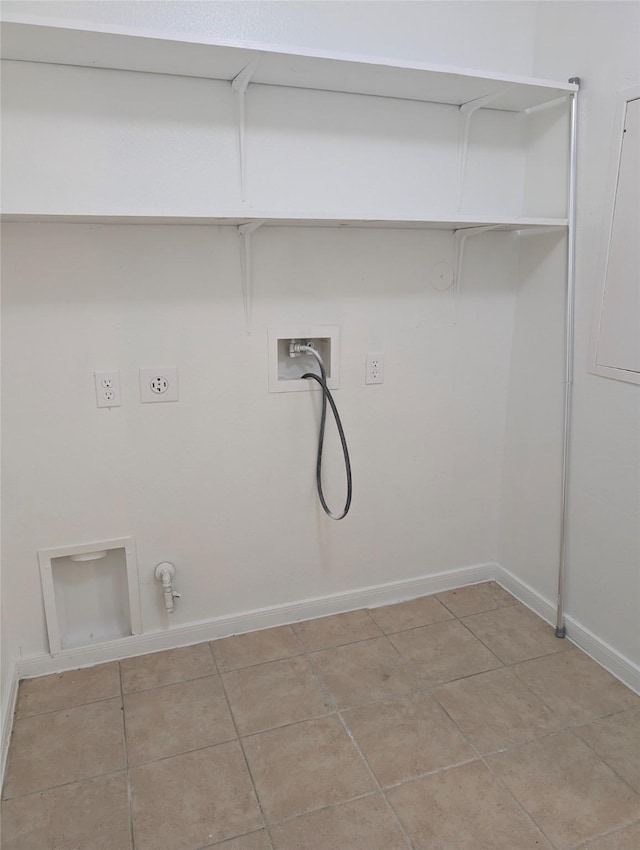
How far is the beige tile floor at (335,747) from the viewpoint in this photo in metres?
1.52

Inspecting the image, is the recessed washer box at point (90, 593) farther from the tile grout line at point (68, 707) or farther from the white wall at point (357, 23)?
the white wall at point (357, 23)

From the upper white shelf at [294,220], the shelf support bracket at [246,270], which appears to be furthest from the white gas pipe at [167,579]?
the upper white shelf at [294,220]

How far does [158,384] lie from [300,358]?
0.49 m

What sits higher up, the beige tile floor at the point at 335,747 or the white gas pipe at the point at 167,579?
the white gas pipe at the point at 167,579

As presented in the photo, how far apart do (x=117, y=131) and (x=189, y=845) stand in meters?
1.86

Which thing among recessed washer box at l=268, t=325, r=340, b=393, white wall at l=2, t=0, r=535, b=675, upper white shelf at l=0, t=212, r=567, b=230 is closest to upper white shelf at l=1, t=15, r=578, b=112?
white wall at l=2, t=0, r=535, b=675

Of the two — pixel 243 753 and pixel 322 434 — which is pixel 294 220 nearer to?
pixel 322 434

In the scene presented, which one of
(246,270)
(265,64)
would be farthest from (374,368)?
(265,64)

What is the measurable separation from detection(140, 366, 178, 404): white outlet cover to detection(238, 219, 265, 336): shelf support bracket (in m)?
0.29

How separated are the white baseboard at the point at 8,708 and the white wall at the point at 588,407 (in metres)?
1.85

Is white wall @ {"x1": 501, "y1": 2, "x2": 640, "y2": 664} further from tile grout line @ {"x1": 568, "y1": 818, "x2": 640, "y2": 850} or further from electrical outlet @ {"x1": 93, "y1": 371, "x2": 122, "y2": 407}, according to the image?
electrical outlet @ {"x1": 93, "y1": 371, "x2": 122, "y2": 407}

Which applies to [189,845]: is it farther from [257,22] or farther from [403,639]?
[257,22]

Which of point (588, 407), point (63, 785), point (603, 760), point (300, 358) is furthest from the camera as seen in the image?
point (300, 358)

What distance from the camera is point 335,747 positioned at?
1762 mm
